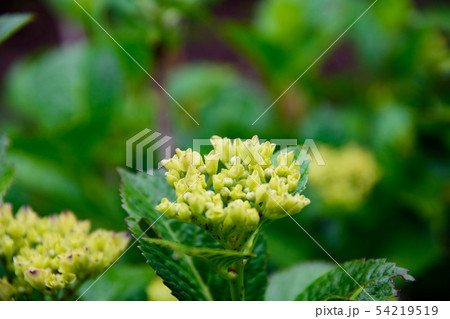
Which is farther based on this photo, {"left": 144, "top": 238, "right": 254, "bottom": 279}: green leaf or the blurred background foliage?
the blurred background foliage

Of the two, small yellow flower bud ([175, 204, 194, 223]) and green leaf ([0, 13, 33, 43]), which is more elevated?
green leaf ([0, 13, 33, 43])

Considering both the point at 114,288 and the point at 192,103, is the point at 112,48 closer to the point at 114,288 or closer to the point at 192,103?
the point at 192,103

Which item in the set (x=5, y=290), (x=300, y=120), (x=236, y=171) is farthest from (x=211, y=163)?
(x=300, y=120)

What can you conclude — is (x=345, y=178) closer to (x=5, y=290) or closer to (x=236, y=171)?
(x=236, y=171)

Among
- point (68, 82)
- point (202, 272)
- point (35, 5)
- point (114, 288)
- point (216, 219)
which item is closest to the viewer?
point (216, 219)

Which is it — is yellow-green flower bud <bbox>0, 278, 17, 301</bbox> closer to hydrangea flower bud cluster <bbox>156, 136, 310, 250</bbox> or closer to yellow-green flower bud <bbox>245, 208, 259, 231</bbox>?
hydrangea flower bud cluster <bbox>156, 136, 310, 250</bbox>

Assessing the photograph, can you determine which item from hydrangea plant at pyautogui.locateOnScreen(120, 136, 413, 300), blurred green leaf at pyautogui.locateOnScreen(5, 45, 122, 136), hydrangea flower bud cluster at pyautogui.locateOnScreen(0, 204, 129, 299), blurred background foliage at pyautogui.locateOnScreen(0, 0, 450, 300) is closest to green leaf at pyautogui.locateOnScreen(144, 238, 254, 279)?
hydrangea plant at pyautogui.locateOnScreen(120, 136, 413, 300)
